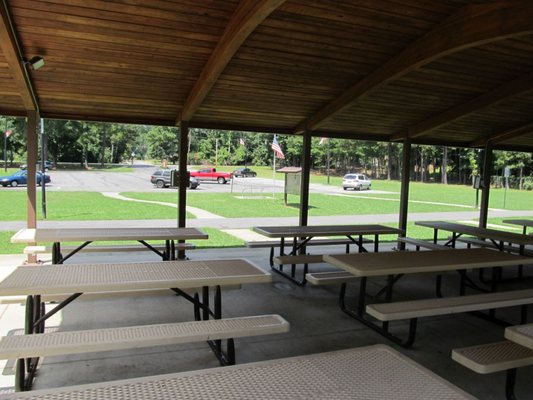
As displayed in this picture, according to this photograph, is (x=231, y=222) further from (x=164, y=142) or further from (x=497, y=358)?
(x=164, y=142)

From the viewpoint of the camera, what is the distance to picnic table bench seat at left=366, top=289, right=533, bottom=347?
3.54 m

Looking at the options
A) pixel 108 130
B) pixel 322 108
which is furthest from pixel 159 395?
pixel 108 130

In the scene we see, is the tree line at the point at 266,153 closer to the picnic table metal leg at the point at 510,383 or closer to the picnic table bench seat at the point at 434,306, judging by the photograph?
the picnic table bench seat at the point at 434,306

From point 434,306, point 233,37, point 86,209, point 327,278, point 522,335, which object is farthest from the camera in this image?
point 86,209

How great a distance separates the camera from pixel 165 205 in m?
16.9

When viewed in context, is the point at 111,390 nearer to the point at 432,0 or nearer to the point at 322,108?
the point at 432,0

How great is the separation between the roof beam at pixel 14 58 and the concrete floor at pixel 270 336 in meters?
2.56

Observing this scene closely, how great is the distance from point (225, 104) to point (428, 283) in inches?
159

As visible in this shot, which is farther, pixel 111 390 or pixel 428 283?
pixel 428 283

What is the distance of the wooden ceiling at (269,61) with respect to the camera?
403 centimetres

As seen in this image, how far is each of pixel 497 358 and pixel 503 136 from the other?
728 cm

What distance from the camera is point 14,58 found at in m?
4.38

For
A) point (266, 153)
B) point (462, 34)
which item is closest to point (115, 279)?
point (462, 34)

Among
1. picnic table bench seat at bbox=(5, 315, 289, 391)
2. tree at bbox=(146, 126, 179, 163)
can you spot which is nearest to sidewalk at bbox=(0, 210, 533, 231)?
picnic table bench seat at bbox=(5, 315, 289, 391)
